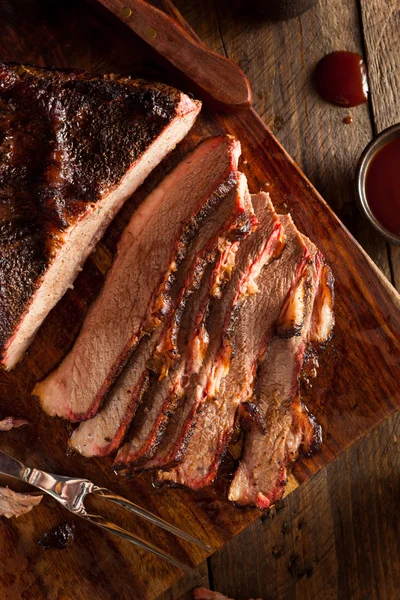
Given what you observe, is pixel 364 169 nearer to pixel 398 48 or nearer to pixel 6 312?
pixel 398 48

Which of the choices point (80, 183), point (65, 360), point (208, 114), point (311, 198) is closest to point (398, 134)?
point (311, 198)

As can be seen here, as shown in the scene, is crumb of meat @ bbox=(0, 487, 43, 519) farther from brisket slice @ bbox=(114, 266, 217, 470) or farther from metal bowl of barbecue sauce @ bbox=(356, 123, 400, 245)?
metal bowl of barbecue sauce @ bbox=(356, 123, 400, 245)

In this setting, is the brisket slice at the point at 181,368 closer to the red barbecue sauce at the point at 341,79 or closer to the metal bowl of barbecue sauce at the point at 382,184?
the metal bowl of barbecue sauce at the point at 382,184

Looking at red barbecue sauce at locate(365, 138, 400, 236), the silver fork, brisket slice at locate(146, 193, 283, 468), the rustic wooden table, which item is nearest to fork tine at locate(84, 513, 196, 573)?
the silver fork

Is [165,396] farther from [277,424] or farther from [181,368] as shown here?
[277,424]

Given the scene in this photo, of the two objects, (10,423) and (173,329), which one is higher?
(173,329)

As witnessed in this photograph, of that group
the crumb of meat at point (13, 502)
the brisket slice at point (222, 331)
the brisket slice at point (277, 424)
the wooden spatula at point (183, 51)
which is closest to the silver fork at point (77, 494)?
the crumb of meat at point (13, 502)

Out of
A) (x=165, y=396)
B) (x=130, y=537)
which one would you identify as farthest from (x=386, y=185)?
(x=130, y=537)
